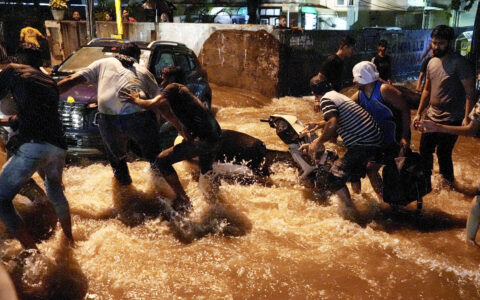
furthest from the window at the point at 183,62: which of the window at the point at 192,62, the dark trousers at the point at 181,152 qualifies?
the dark trousers at the point at 181,152

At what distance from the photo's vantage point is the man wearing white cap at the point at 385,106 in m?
A: 4.67

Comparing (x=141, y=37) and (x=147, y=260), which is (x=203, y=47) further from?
(x=147, y=260)

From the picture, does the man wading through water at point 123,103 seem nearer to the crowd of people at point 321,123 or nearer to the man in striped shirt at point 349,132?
the crowd of people at point 321,123

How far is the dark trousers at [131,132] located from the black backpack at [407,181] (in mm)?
2802

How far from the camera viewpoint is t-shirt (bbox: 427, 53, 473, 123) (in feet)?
17.1

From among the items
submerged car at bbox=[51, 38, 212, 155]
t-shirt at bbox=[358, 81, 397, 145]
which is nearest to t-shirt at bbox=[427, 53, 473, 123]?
t-shirt at bbox=[358, 81, 397, 145]

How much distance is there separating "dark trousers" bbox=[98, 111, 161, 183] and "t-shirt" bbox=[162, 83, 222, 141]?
0.41 metres

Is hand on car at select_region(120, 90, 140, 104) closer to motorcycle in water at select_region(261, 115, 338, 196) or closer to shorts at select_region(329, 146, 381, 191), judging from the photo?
motorcycle in water at select_region(261, 115, 338, 196)

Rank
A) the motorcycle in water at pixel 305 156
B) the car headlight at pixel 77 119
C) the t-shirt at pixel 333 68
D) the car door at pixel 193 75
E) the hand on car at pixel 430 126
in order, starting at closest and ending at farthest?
the hand on car at pixel 430 126, the motorcycle in water at pixel 305 156, the car headlight at pixel 77 119, the t-shirt at pixel 333 68, the car door at pixel 193 75

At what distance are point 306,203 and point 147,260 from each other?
2.36m

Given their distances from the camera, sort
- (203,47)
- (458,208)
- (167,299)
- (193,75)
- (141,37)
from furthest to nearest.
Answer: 1. (141,37)
2. (203,47)
3. (193,75)
4. (458,208)
5. (167,299)

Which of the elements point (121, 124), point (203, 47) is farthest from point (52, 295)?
point (203, 47)

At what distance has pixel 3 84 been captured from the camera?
3.58 m

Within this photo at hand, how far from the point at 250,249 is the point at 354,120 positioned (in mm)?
1827
